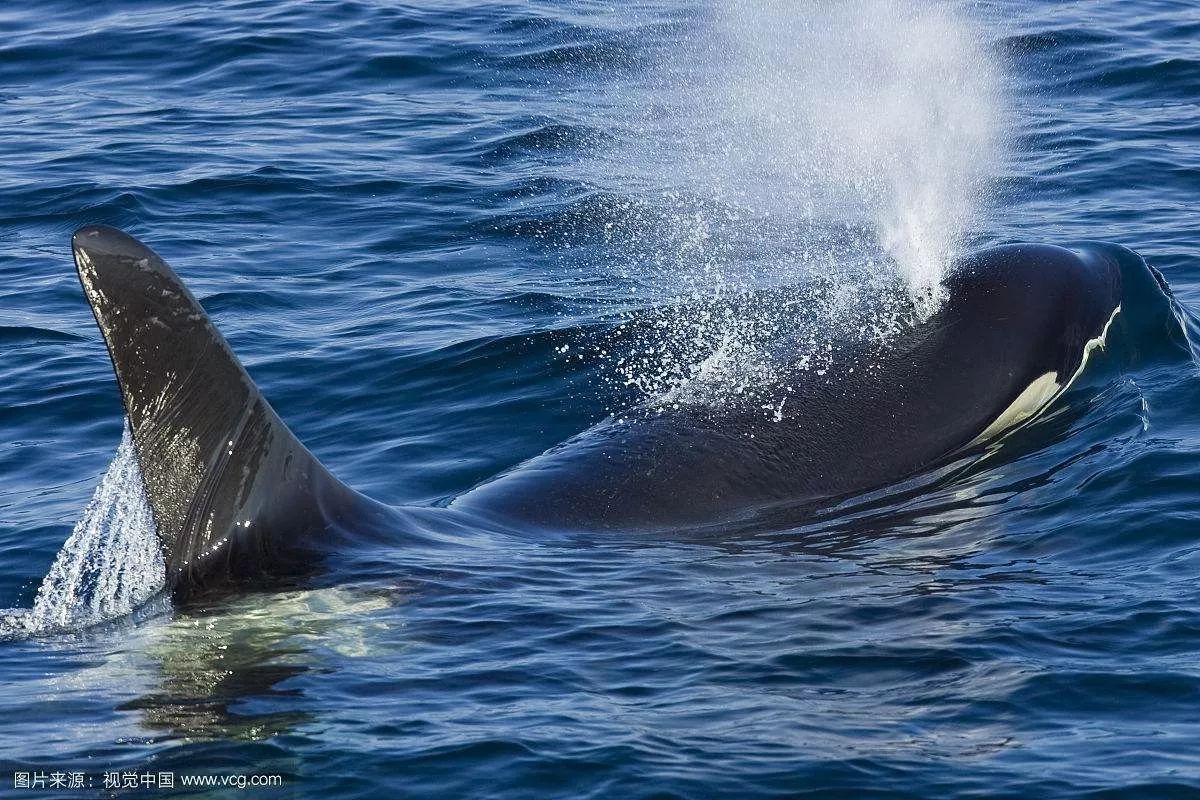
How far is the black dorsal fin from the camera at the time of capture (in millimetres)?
8227

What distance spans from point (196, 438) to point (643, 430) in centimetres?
332

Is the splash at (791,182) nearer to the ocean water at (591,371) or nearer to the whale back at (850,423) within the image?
the ocean water at (591,371)

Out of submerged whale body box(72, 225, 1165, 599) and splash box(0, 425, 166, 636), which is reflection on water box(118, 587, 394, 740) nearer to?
submerged whale body box(72, 225, 1165, 599)

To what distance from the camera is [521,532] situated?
393 inches

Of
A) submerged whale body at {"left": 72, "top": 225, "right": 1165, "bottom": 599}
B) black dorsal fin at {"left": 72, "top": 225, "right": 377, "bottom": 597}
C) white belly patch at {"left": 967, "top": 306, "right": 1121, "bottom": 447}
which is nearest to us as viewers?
black dorsal fin at {"left": 72, "top": 225, "right": 377, "bottom": 597}

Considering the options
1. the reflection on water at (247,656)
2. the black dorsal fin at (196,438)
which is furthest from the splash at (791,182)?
the reflection on water at (247,656)

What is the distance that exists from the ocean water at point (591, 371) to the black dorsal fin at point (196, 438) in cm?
30

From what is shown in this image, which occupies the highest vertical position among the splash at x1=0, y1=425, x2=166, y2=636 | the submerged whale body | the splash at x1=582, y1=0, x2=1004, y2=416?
the splash at x1=582, y1=0, x2=1004, y2=416

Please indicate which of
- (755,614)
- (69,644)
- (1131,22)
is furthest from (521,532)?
(1131,22)

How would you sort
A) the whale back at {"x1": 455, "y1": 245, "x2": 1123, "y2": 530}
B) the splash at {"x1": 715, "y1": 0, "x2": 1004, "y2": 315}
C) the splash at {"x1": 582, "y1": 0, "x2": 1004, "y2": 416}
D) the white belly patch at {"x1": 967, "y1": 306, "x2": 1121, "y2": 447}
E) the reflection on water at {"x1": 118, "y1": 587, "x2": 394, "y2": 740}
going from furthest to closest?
1. the splash at {"x1": 715, "y1": 0, "x2": 1004, "y2": 315}
2. the splash at {"x1": 582, "y1": 0, "x2": 1004, "y2": 416}
3. the white belly patch at {"x1": 967, "y1": 306, "x2": 1121, "y2": 447}
4. the whale back at {"x1": 455, "y1": 245, "x2": 1123, "y2": 530}
5. the reflection on water at {"x1": 118, "y1": 587, "x2": 394, "y2": 740}

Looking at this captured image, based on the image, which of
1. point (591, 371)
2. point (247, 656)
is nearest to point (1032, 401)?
point (591, 371)

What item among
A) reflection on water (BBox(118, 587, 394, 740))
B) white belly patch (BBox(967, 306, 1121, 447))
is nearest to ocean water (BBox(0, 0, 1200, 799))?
reflection on water (BBox(118, 587, 394, 740))

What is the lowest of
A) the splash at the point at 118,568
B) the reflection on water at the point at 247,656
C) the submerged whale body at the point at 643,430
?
the reflection on water at the point at 247,656

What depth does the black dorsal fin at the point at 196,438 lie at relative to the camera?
823 cm
